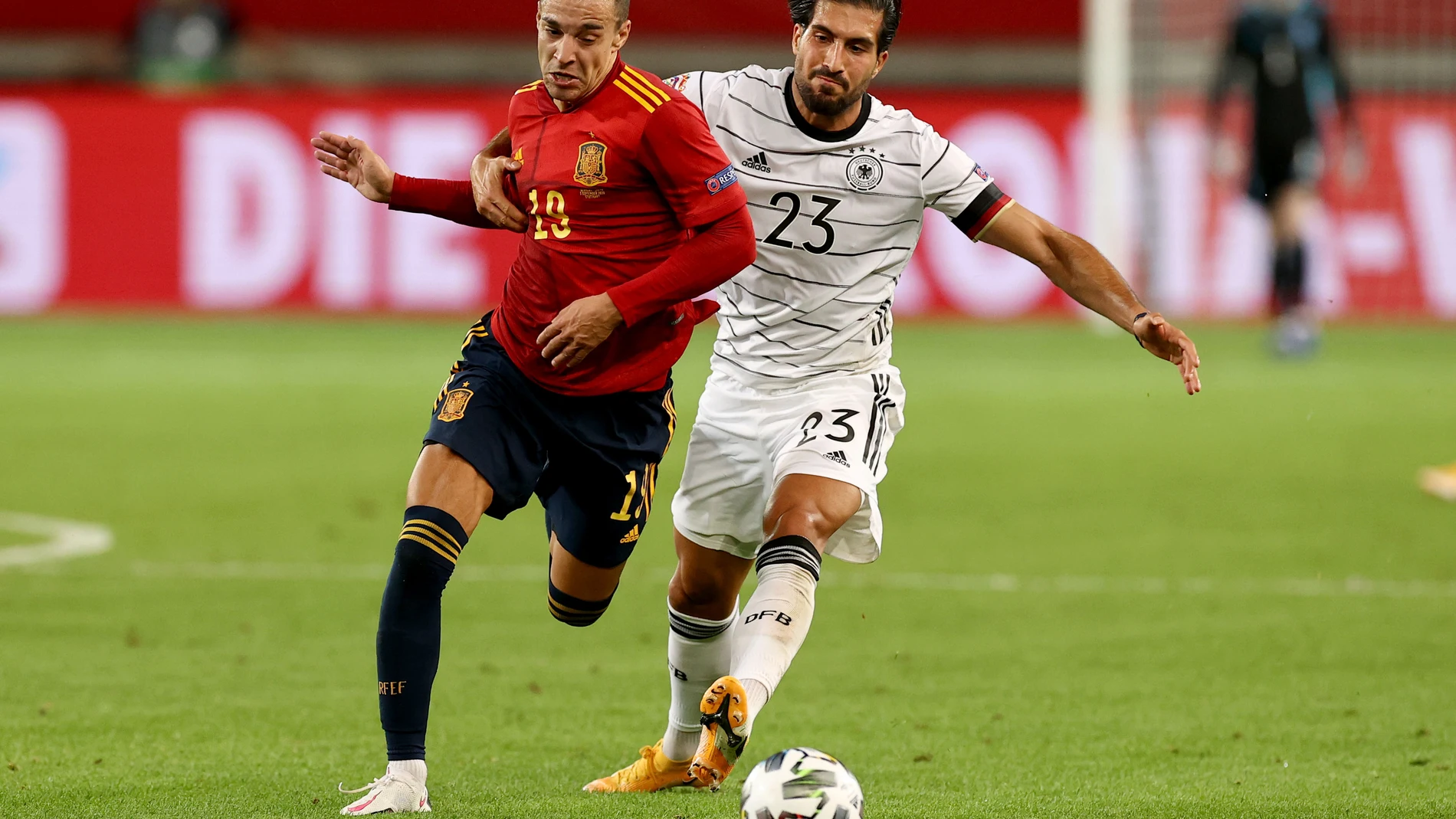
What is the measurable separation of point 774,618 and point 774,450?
691 millimetres

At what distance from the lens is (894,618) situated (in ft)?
24.4

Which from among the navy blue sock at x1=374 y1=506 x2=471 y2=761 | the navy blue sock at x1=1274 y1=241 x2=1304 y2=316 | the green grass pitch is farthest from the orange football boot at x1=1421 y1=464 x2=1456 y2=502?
the navy blue sock at x1=374 y1=506 x2=471 y2=761

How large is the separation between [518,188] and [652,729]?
5.46 feet

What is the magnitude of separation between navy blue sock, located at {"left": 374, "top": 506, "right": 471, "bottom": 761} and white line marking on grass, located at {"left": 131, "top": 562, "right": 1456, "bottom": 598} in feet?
11.4

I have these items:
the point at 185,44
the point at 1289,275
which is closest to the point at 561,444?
the point at 1289,275

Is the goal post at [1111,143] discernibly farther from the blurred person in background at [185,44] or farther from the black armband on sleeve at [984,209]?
the black armband on sleeve at [984,209]

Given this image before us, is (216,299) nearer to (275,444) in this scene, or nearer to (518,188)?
(275,444)

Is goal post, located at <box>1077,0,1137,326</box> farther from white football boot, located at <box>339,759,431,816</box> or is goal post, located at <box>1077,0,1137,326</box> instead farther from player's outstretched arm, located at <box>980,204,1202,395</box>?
white football boot, located at <box>339,759,431,816</box>

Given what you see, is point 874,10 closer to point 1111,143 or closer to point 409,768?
point 409,768

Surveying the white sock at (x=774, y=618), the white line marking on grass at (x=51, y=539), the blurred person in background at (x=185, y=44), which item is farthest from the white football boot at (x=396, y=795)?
the blurred person in background at (x=185, y=44)

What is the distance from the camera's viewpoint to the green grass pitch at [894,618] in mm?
5043

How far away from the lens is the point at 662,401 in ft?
17.0

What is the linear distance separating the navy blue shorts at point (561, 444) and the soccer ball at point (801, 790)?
1037 millimetres

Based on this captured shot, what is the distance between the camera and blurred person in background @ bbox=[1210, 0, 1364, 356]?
15562 mm
